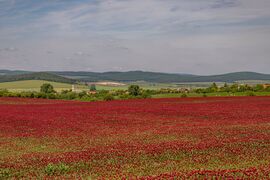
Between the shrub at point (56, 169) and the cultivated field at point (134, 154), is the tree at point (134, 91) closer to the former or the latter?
the cultivated field at point (134, 154)

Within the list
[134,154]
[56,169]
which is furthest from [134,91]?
[56,169]

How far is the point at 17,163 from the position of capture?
15.4m

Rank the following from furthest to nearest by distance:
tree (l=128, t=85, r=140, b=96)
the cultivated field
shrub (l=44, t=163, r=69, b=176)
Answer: tree (l=128, t=85, r=140, b=96), shrub (l=44, t=163, r=69, b=176), the cultivated field

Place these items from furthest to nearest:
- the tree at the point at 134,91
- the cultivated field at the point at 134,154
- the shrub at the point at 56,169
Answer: the tree at the point at 134,91 < the shrub at the point at 56,169 < the cultivated field at the point at 134,154

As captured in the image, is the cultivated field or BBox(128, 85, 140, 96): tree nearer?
the cultivated field

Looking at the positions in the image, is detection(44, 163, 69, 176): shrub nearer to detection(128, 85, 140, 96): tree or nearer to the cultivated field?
the cultivated field

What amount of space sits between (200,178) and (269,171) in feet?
7.68

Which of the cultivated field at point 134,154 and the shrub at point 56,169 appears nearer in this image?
the cultivated field at point 134,154

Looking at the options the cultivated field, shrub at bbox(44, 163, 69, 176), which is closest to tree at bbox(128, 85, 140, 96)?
the cultivated field

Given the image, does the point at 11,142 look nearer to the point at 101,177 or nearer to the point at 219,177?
the point at 101,177

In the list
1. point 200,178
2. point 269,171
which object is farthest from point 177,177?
point 269,171

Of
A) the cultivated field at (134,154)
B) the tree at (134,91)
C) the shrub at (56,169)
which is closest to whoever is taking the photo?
the cultivated field at (134,154)

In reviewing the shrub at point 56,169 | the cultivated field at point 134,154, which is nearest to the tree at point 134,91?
the cultivated field at point 134,154

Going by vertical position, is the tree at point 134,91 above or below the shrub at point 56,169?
below
